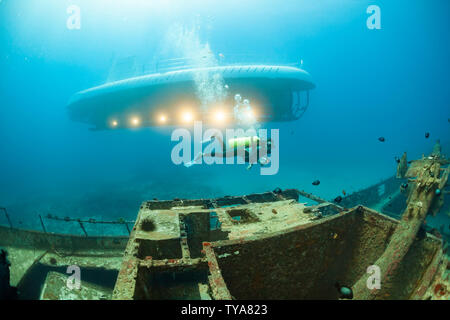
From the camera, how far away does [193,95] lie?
80.5ft

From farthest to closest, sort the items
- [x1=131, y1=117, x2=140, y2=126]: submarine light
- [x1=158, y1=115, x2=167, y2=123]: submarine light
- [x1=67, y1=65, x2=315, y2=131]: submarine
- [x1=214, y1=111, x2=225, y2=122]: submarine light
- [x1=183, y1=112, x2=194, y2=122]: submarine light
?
[x1=131, y1=117, x2=140, y2=126]: submarine light → [x1=158, y1=115, x2=167, y2=123]: submarine light → [x1=183, y1=112, x2=194, y2=122]: submarine light → [x1=214, y1=111, x2=225, y2=122]: submarine light → [x1=67, y1=65, x2=315, y2=131]: submarine

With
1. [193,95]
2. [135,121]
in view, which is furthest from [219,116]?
[135,121]

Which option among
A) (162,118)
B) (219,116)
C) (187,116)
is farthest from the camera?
(162,118)

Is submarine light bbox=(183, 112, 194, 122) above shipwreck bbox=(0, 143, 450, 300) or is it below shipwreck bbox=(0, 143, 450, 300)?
above

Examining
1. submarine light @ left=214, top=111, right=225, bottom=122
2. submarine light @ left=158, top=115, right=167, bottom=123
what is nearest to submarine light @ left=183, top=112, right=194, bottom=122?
submarine light @ left=158, top=115, right=167, bottom=123

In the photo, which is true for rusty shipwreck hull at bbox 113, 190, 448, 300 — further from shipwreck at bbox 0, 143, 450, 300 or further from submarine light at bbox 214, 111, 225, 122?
submarine light at bbox 214, 111, 225, 122

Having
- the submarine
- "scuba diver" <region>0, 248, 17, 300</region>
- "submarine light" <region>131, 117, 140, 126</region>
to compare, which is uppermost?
the submarine

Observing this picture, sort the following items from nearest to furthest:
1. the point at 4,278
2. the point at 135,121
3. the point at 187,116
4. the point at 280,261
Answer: the point at 280,261
the point at 4,278
the point at 187,116
the point at 135,121

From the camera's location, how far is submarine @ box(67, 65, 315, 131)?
917 inches

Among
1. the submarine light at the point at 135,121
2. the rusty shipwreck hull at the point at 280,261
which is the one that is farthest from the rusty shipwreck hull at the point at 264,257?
the submarine light at the point at 135,121

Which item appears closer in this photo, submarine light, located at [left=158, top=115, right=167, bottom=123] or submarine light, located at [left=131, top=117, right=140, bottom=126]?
submarine light, located at [left=158, top=115, right=167, bottom=123]

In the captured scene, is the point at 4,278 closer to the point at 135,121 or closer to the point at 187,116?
the point at 187,116

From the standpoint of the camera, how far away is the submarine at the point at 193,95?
23.3 meters
